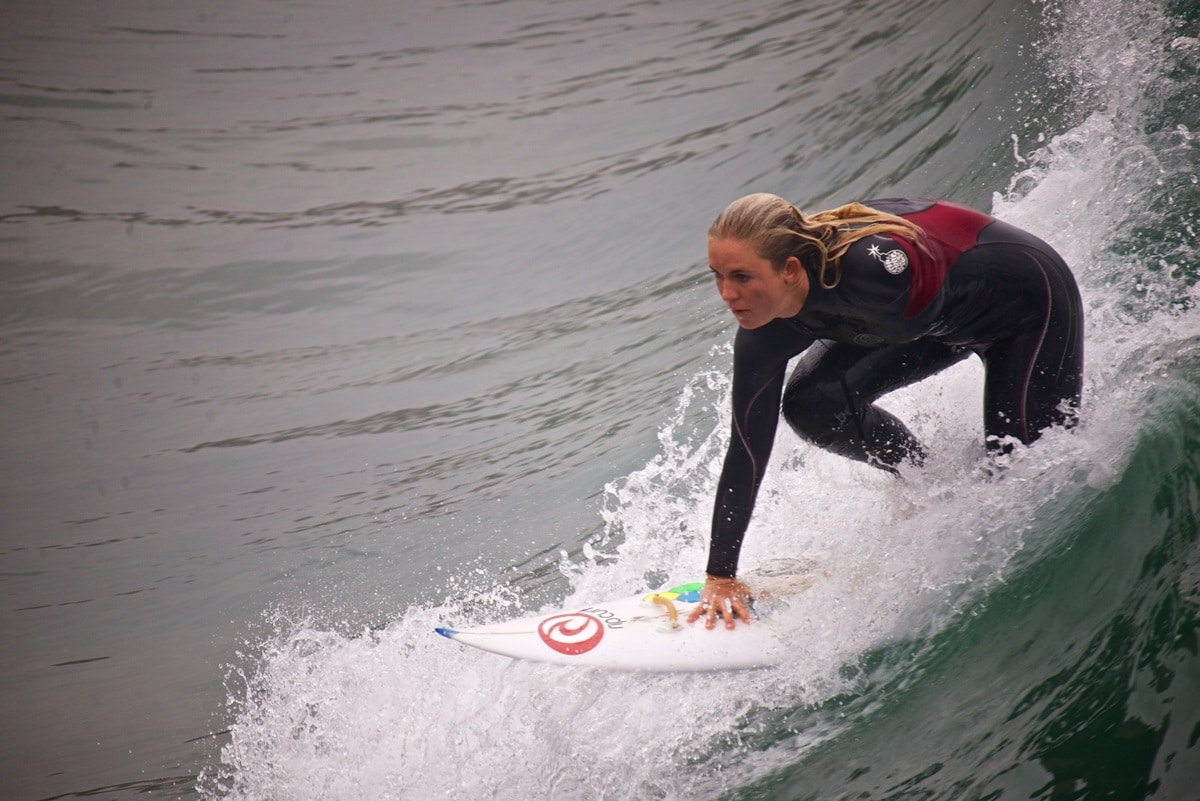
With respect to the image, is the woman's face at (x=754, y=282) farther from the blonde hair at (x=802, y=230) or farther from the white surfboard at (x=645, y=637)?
the white surfboard at (x=645, y=637)

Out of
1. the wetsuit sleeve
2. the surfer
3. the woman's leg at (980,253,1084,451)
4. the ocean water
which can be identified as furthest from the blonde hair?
the ocean water

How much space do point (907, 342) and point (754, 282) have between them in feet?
1.88

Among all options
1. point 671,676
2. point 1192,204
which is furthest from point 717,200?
point 671,676

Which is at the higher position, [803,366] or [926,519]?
[803,366]

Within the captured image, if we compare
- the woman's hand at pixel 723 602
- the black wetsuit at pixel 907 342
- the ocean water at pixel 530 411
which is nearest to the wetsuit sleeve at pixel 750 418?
the black wetsuit at pixel 907 342

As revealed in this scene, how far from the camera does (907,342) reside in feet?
7.19

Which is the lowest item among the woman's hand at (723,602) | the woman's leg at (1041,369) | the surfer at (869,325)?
the woman's hand at (723,602)

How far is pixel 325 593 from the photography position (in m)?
3.65

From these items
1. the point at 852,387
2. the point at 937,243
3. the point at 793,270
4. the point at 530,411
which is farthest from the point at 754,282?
the point at 530,411

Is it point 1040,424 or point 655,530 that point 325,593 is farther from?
point 1040,424

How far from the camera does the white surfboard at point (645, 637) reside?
2.33m

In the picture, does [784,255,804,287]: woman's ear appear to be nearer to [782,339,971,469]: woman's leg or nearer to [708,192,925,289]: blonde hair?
[708,192,925,289]: blonde hair

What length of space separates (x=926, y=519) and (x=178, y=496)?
3.57 metres

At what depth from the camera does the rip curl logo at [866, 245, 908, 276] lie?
1.88m
